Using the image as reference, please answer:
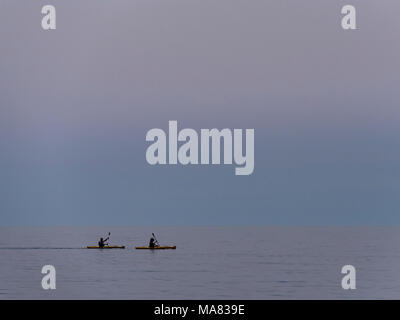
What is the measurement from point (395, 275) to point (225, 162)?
142 feet

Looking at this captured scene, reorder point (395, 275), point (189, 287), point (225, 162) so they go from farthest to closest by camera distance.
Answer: point (395, 275) → point (189, 287) → point (225, 162)

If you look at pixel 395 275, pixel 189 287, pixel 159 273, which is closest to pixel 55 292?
pixel 189 287
